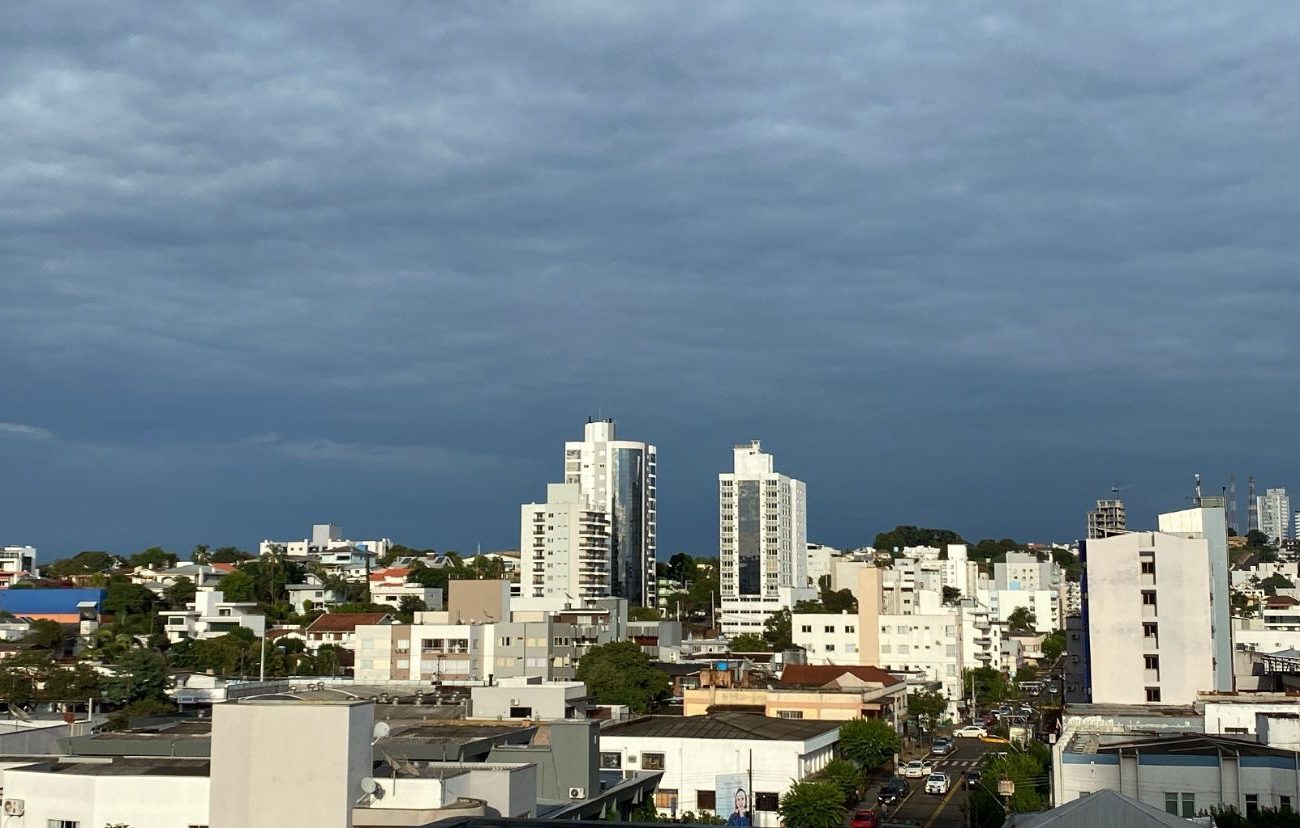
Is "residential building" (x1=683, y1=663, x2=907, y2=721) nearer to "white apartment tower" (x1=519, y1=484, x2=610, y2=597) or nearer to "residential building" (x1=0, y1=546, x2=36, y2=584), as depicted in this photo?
"white apartment tower" (x1=519, y1=484, x2=610, y2=597)

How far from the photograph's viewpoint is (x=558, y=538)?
5969 inches

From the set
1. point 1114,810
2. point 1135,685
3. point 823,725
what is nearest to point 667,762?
point 823,725

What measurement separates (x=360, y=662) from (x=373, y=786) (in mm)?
68524

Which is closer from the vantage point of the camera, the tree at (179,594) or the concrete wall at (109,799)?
the concrete wall at (109,799)

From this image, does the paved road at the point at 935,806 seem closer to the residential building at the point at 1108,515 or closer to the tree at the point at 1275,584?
the residential building at the point at 1108,515

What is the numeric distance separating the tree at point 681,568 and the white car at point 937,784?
127147mm

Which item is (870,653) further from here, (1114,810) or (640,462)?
(1114,810)

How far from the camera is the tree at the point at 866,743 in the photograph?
196 feet

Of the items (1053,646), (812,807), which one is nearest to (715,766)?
(812,807)

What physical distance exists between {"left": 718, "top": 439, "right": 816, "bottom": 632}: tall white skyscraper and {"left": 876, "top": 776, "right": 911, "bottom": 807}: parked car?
3904 inches

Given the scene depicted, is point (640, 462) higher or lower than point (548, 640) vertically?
higher

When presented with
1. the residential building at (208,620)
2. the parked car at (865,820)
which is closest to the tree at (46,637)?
the residential building at (208,620)

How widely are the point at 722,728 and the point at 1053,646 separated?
98153mm

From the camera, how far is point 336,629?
350 ft
